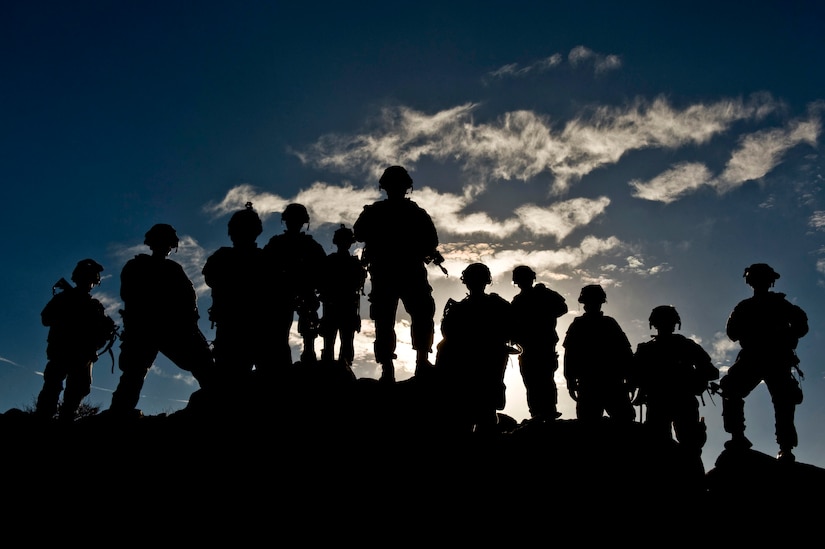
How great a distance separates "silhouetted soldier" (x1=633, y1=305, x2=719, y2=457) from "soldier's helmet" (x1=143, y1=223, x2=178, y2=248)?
27.4ft

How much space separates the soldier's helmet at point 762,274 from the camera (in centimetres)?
970

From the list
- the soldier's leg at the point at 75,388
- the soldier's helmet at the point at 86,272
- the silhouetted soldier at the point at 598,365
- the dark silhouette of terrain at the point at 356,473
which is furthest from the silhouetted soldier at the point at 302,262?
Result: the silhouetted soldier at the point at 598,365

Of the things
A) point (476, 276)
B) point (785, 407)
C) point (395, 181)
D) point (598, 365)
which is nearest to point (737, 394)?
point (785, 407)

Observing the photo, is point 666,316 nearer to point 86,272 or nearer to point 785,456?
point 785,456

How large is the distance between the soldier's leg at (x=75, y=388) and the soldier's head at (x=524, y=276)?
8.68 metres

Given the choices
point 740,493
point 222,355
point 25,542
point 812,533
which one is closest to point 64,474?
point 25,542

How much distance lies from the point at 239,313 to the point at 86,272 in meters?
4.66

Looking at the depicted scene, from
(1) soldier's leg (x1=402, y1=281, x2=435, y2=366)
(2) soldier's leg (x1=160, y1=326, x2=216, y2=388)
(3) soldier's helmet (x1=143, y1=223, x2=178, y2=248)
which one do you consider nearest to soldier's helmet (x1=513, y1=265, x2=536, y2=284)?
(1) soldier's leg (x1=402, y1=281, x2=435, y2=366)

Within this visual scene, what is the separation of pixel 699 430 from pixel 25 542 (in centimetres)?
1009

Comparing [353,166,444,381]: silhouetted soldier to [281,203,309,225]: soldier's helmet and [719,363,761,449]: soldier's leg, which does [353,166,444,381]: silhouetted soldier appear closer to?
[281,203,309,225]: soldier's helmet

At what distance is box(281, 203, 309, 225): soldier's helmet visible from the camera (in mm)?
10820

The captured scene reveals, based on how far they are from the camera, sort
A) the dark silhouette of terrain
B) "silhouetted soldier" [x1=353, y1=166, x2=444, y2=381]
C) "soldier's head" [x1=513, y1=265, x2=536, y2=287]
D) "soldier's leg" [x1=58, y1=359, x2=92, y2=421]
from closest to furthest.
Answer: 1. the dark silhouette of terrain
2. "silhouetted soldier" [x1=353, y1=166, x2=444, y2=381]
3. "soldier's leg" [x1=58, y1=359, x2=92, y2=421]
4. "soldier's head" [x1=513, y1=265, x2=536, y2=287]

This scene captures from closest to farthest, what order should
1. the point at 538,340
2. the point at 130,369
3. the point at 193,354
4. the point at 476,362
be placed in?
the point at 476,362 → the point at 130,369 → the point at 193,354 → the point at 538,340

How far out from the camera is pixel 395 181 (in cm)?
1030
